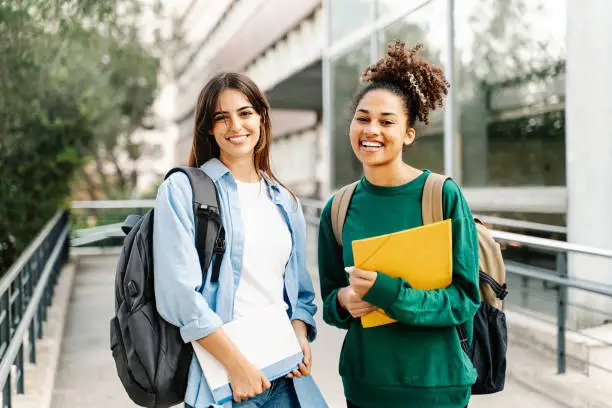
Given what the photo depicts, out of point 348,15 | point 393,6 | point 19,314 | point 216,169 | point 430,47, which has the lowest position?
point 19,314

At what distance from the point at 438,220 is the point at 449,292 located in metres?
0.20

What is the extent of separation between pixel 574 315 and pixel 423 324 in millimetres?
4498

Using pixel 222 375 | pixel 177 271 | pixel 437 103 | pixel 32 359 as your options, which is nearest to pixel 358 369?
pixel 222 375

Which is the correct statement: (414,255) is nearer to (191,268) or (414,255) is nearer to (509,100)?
(191,268)

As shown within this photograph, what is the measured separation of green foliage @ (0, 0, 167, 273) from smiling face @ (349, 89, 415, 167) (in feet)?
17.0

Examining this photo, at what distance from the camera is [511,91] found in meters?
7.36

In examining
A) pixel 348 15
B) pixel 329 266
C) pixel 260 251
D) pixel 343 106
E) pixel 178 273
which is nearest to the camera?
pixel 178 273

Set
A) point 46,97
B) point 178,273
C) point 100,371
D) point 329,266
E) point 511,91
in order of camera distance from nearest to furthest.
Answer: point 178,273, point 329,266, point 100,371, point 511,91, point 46,97

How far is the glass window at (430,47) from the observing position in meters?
8.33

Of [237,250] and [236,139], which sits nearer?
[237,250]

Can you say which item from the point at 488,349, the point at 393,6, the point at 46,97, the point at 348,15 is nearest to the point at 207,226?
the point at 488,349

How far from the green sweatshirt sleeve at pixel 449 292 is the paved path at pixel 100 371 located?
2968 mm

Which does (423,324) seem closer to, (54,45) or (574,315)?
(574,315)

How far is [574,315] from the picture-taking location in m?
6.00
